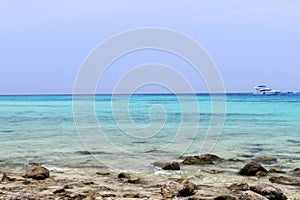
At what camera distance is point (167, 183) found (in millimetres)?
8875

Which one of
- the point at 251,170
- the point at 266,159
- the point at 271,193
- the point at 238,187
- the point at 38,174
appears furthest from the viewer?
the point at 266,159

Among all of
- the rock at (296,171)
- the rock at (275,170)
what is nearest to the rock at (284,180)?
the rock at (296,171)

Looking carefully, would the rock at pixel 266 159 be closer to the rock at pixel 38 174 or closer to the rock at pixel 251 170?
the rock at pixel 251 170

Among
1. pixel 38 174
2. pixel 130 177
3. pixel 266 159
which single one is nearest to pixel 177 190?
pixel 130 177

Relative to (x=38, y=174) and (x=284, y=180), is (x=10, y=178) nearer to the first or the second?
(x=38, y=174)

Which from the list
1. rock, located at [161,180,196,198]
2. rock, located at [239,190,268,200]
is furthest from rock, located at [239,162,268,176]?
rock, located at [239,190,268,200]

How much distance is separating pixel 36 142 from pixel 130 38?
9.87 metres

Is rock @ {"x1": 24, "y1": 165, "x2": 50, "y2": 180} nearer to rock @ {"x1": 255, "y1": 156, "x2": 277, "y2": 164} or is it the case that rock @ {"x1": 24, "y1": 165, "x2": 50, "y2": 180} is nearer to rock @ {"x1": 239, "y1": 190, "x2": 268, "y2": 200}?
rock @ {"x1": 239, "y1": 190, "x2": 268, "y2": 200}

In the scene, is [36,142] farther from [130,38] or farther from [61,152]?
[130,38]

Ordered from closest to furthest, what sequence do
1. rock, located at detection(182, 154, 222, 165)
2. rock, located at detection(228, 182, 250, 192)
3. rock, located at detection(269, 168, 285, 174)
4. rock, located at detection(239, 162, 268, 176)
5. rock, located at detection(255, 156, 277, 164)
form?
rock, located at detection(228, 182, 250, 192), rock, located at detection(239, 162, 268, 176), rock, located at detection(269, 168, 285, 174), rock, located at detection(182, 154, 222, 165), rock, located at detection(255, 156, 277, 164)

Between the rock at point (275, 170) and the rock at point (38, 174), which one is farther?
the rock at point (275, 170)

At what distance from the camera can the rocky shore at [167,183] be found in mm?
8492

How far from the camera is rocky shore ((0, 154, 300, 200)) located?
334 inches

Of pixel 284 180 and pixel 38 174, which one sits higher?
pixel 38 174
